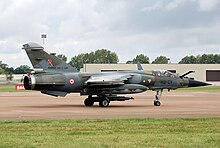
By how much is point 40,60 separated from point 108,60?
138 metres

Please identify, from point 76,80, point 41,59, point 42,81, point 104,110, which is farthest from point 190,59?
point 104,110

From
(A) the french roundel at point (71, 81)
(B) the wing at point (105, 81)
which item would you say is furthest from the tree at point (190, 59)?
(A) the french roundel at point (71, 81)

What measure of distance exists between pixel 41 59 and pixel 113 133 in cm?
1586

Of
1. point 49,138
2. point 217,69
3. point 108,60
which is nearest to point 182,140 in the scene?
point 49,138

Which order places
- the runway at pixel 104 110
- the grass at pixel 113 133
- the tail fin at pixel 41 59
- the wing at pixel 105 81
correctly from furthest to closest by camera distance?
the wing at pixel 105 81
the tail fin at pixel 41 59
the runway at pixel 104 110
the grass at pixel 113 133

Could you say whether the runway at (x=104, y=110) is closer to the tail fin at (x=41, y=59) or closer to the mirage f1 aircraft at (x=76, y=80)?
the mirage f1 aircraft at (x=76, y=80)

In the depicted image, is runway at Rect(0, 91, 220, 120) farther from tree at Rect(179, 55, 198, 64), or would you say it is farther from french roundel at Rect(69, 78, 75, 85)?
tree at Rect(179, 55, 198, 64)

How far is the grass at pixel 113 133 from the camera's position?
42.8 feet

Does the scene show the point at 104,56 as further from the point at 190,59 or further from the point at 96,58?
the point at 190,59

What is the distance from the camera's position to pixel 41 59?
30.5m

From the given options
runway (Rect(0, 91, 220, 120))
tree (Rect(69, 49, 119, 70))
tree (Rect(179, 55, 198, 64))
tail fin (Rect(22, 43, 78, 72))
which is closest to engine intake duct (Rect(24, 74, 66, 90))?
tail fin (Rect(22, 43, 78, 72))

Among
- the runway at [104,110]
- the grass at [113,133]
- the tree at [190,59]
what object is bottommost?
the runway at [104,110]

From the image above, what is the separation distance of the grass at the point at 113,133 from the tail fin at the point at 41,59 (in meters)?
11.5

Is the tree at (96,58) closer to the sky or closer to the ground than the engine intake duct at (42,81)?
closer to the sky
